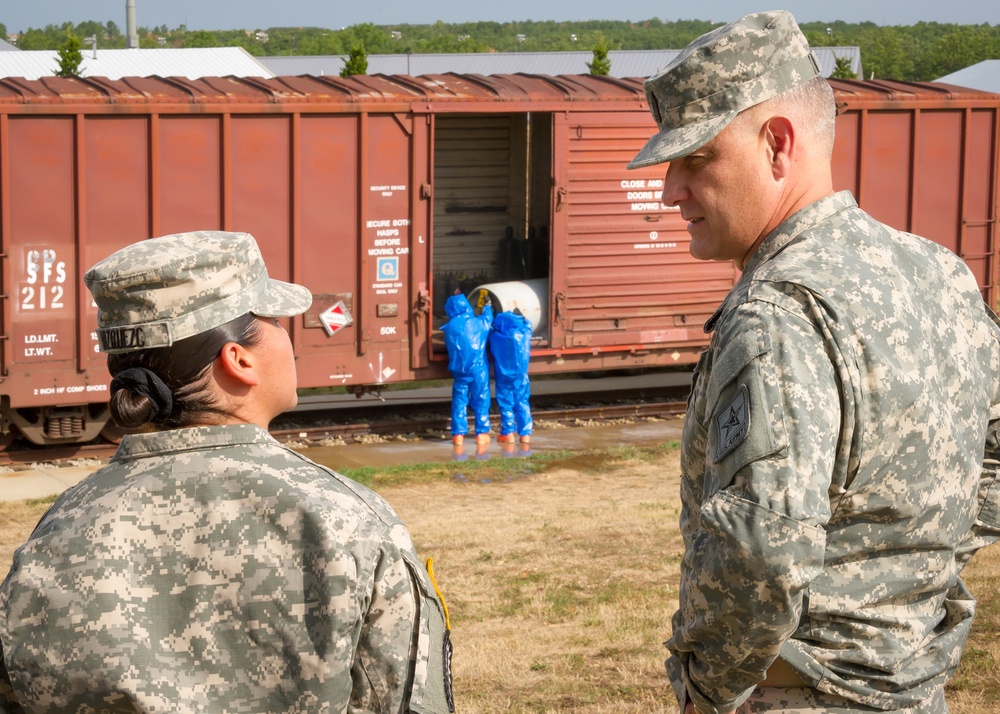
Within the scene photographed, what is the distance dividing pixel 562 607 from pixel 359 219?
561 cm

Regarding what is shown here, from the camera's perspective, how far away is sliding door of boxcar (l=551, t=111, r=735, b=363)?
462 inches

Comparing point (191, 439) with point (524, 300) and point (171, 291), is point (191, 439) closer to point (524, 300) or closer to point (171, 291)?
point (171, 291)

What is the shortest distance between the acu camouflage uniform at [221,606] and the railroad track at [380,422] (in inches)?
353

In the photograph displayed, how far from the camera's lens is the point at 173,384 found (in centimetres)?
204

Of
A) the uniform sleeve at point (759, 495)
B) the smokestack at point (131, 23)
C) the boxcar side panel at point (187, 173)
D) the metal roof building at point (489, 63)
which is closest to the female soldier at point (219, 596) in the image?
the uniform sleeve at point (759, 495)

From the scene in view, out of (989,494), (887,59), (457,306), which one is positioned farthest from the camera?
(887,59)

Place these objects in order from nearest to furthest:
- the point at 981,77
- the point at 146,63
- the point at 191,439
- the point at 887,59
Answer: the point at 191,439, the point at 146,63, the point at 981,77, the point at 887,59

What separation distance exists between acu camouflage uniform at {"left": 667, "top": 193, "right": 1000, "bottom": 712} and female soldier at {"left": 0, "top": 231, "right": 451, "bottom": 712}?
0.52 m

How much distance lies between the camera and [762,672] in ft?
6.69

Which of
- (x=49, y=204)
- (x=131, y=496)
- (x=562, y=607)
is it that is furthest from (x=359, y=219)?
(x=131, y=496)

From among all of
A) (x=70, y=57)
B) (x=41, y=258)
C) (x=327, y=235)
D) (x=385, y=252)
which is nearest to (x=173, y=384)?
(x=41, y=258)

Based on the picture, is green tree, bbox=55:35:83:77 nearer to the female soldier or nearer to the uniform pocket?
the female soldier

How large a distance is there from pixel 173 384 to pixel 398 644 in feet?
1.96

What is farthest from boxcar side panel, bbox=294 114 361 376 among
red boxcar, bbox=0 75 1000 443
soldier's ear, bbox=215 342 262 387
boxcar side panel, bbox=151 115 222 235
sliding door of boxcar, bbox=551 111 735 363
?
soldier's ear, bbox=215 342 262 387
